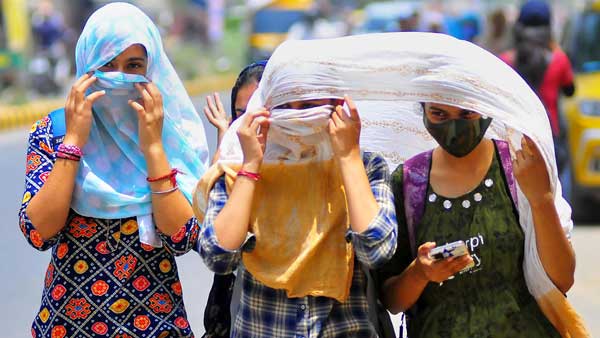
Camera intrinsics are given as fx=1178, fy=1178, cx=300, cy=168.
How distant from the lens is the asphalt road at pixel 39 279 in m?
6.82

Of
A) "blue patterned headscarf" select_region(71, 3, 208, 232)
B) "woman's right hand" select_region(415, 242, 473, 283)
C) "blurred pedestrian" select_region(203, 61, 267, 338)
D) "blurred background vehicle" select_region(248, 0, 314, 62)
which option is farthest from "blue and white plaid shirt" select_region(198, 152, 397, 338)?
"blurred background vehicle" select_region(248, 0, 314, 62)

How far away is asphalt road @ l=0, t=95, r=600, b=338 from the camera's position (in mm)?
6823

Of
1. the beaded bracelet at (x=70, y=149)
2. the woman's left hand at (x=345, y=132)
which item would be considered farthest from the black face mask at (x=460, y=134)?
the beaded bracelet at (x=70, y=149)

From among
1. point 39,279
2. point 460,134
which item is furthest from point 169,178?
point 39,279

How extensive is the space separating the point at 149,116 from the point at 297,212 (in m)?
0.57

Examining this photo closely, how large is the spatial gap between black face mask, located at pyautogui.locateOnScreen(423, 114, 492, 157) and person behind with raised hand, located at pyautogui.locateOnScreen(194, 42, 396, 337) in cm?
19

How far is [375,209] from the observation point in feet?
9.94

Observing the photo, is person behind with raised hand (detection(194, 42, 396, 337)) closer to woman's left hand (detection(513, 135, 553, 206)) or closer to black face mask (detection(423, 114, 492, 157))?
black face mask (detection(423, 114, 492, 157))

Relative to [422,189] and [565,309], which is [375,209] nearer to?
[422,189]

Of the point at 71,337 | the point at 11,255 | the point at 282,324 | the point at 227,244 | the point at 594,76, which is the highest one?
the point at 227,244

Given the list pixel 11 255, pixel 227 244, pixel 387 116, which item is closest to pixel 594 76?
pixel 11 255

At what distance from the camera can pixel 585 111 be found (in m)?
9.66

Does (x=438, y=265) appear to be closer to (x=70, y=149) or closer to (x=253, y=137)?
(x=253, y=137)

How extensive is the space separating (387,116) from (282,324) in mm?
763
